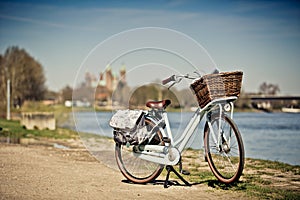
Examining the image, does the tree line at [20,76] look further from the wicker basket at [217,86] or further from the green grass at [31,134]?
the wicker basket at [217,86]

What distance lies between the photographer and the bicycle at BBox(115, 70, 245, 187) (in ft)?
20.9

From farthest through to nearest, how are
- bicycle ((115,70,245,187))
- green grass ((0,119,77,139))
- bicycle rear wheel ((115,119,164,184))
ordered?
1. green grass ((0,119,77,139))
2. bicycle rear wheel ((115,119,164,184))
3. bicycle ((115,70,245,187))

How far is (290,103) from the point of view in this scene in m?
20.1

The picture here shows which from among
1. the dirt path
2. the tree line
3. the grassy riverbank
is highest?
the tree line

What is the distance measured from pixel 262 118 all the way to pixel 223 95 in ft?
85.4

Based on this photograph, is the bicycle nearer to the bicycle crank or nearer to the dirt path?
the bicycle crank

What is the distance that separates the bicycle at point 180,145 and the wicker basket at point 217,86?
46mm

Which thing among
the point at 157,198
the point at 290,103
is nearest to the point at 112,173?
the point at 157,198

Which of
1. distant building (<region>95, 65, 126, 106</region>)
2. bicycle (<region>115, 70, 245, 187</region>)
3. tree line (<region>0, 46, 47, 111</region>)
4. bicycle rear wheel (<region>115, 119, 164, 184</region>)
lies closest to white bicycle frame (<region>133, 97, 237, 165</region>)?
bicycle (<region>115, 70, 245, 187</region>)

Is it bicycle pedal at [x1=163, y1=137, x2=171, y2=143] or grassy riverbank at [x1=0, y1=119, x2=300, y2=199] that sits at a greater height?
bicycle pedal at [x1=163, y1=137, x2=171, y2=143]

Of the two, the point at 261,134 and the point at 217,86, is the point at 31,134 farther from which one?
the point at 217,86

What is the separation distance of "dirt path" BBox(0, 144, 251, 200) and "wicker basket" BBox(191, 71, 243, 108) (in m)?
1.32

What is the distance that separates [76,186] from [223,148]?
2.27 m

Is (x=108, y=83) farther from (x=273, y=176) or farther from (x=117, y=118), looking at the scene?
(x=273, y=176)
